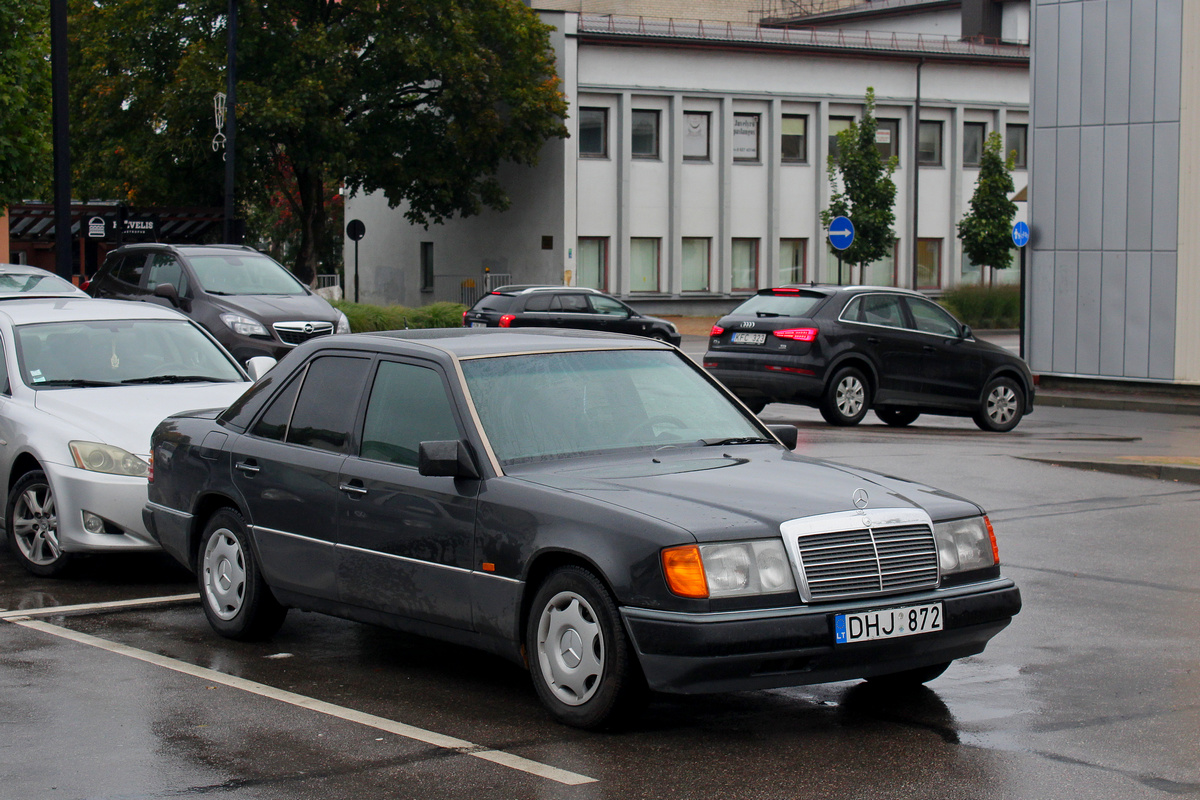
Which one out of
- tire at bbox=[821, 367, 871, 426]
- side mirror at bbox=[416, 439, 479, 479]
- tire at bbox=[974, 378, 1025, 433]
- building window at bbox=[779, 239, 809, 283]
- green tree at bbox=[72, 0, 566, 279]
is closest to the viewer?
side mirror at bbox=[416, 439, 479, 479]

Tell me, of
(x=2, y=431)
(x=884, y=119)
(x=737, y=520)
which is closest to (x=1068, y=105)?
(x=2, y=431)

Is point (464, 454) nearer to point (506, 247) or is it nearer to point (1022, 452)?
point (1022, 452)

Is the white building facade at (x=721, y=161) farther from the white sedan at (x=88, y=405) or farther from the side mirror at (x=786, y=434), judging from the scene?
the side mirror at (x=786, y=434)

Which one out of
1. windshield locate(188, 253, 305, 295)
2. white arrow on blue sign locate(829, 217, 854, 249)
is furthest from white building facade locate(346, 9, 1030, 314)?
windshield locate(188, 253, 305, 295)

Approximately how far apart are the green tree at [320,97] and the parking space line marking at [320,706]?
37.9 meters

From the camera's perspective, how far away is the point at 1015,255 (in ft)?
188

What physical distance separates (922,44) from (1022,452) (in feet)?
138

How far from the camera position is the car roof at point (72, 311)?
34.7 ft

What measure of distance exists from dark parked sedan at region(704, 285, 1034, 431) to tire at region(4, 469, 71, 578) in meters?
10.4

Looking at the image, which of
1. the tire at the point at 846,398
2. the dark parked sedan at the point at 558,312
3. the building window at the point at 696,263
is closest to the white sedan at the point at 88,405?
the tire at the point at 846,398

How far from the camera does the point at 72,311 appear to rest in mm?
10805

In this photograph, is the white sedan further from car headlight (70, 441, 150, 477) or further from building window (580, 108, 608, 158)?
building window (580, 108, 608, 158)

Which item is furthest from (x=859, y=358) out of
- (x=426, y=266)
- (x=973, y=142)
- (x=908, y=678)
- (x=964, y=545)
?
(x=426, y=266)

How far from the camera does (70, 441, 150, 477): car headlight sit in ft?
29.8
